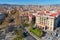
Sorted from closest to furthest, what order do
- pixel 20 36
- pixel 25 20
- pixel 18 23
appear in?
pixel 20 36, pixel 18 23, pixel 25 20

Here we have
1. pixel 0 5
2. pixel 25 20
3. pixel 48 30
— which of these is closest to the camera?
pixel 48 30

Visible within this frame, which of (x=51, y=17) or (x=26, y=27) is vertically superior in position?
(x=51, y=17)

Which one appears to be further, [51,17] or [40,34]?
[51,17]

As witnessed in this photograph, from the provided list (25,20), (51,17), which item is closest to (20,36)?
(51,17)

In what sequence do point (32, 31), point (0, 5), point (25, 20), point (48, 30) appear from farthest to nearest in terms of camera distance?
point (0, 5), point (25, 20), point (48, 30), point (32, 31)

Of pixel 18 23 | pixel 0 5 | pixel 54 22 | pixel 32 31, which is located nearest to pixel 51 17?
pixel 54 22

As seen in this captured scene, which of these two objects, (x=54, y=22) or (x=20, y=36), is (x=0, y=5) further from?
(x=20, y=36)

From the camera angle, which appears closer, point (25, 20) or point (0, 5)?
point (25, 20)

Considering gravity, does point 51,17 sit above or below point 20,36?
above

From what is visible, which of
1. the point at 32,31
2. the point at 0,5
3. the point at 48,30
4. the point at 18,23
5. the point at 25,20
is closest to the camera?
the point at 32,31

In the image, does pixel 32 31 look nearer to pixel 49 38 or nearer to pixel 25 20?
pixel 49 38
